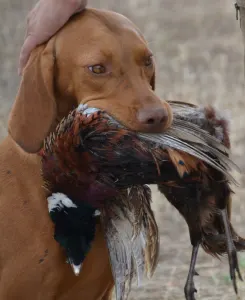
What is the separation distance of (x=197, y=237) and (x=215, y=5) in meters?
6.07

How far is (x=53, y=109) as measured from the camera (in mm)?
2311

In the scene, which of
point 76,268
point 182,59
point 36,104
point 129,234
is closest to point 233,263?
point 129,234

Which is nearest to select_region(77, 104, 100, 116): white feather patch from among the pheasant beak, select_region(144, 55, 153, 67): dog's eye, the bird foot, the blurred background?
select_region(144, 55, 153, 67): dog's eye

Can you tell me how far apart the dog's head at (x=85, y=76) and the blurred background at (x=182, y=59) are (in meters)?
2.24

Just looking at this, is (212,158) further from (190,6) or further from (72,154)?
(190,6)

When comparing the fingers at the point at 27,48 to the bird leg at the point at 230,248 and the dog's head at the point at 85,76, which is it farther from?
the bird leg at the point at 230,248

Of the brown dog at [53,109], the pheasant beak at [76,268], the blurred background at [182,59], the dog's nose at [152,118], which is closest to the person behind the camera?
the dog's nose at [152,118]

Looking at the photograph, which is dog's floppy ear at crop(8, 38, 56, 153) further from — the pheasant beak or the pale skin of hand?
the pheasant beak

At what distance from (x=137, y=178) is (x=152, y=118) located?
20 cm

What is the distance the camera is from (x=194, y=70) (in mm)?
7172

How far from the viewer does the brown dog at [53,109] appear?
225 centimetres

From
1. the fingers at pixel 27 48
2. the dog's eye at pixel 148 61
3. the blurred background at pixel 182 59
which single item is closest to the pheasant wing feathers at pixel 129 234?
the dog's eye at pixel 148 61

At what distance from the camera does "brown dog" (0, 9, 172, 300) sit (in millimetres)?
2246

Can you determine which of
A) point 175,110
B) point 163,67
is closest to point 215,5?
point 163,67
